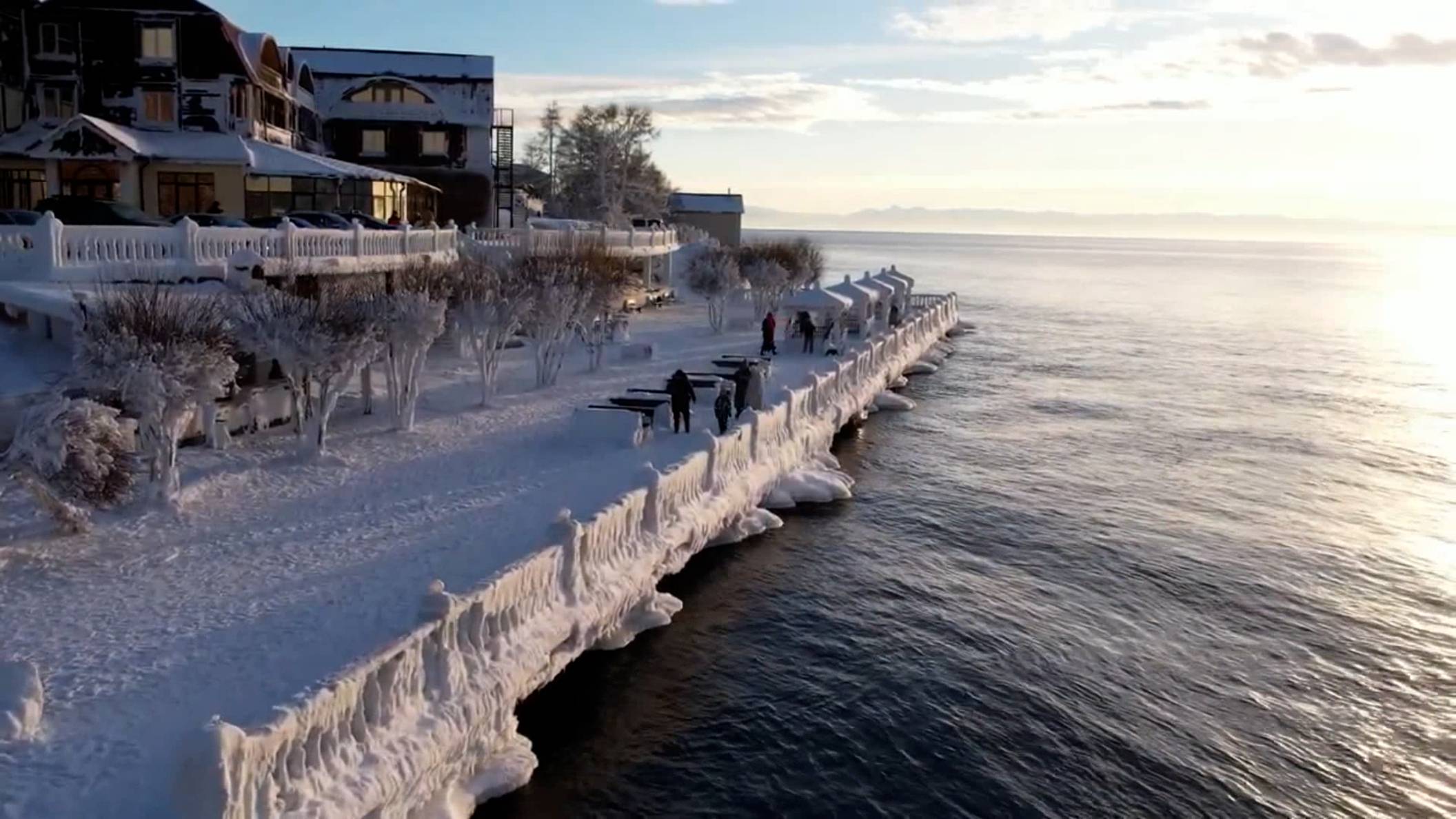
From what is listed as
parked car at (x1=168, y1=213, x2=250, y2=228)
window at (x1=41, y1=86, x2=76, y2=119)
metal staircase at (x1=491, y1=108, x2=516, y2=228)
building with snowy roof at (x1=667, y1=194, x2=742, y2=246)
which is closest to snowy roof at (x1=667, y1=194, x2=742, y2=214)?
building with snowy roof at (x1=667, y1=194, x2=742, y2=246)

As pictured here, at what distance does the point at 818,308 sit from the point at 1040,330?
1474 inches

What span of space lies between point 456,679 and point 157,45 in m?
33.9

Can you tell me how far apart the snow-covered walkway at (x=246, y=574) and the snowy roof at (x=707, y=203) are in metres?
75.4

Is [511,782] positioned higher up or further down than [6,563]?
further down

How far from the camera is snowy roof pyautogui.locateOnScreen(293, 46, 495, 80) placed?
53125 mm

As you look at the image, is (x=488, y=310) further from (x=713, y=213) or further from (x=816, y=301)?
(x=713, y=213)

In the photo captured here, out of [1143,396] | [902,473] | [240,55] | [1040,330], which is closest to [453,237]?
[240,55]

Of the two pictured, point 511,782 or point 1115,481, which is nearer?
point 511,782

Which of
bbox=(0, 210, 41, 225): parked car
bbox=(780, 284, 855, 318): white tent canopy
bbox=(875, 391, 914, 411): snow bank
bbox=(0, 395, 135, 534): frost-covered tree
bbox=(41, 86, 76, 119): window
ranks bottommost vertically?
bbox=(875, 391, 914, 411): snow bank

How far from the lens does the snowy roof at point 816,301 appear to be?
41156 mm

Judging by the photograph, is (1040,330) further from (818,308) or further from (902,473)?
(902,473)

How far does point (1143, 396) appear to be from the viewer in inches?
1743

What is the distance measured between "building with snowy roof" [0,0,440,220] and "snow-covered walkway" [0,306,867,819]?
15187mm

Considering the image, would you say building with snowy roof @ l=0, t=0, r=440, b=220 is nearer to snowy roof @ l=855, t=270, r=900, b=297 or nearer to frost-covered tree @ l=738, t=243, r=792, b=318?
frost-covered tree @ l=738, t=243, r=792, b=318
